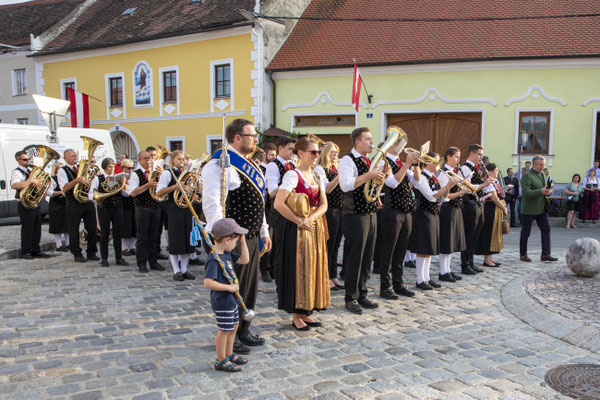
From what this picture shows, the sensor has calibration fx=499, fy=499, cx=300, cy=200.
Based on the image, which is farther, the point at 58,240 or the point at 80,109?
the point at 80,109

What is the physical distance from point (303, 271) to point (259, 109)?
16.5 meters

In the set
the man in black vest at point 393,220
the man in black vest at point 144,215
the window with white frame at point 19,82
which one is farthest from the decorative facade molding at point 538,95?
the window with white frame at point 19,82

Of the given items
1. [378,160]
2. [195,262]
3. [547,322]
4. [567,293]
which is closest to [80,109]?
[195,262]

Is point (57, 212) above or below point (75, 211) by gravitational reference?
below

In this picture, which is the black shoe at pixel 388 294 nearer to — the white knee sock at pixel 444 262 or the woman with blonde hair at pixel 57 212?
the white knee sock at pixel 444 262

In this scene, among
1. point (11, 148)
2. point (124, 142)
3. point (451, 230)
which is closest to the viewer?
point (451, 230)

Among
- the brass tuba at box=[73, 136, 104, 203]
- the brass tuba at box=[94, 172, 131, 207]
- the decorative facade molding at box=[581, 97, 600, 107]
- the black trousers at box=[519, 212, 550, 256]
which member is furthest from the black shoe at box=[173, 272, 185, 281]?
the decorative facade molding at box=[581, 97, 600, 107]

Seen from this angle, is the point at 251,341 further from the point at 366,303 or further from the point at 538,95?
the point at 538,95

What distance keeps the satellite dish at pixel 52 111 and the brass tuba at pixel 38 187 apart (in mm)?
1147

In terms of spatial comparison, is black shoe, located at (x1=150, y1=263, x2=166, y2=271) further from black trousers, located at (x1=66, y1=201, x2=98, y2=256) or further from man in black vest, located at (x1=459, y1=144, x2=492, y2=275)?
man in black vest, located at (x1=459, y1=144, x2=492, y2=275)

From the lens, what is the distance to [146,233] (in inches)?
325

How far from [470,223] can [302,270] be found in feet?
14.0

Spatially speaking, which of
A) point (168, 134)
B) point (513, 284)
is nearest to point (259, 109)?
point (168, 134)

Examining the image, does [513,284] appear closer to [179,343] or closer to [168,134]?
[179,343]
